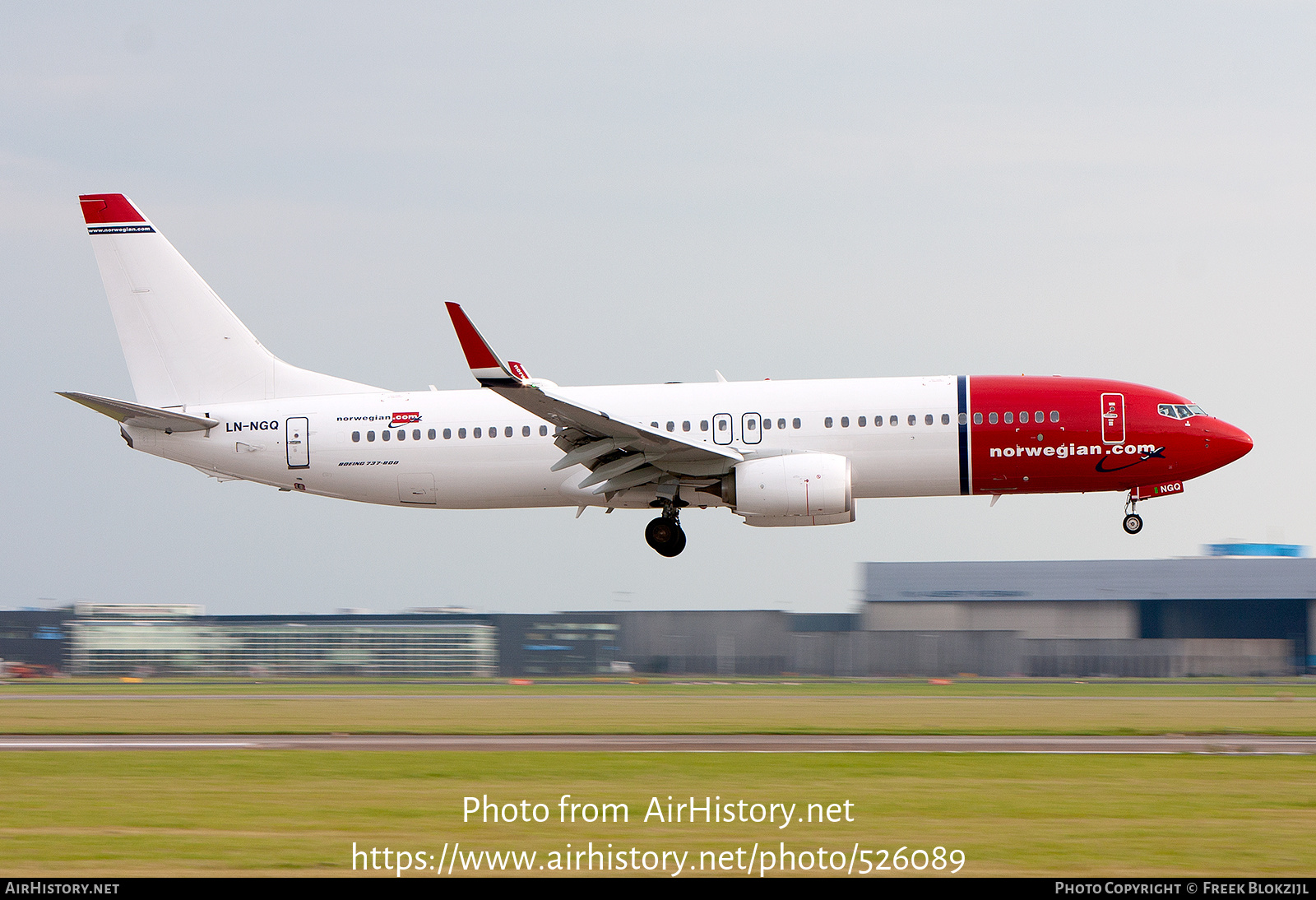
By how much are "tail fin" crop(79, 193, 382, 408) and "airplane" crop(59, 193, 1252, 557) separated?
108 mm

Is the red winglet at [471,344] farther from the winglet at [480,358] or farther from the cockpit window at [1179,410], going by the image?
the cockpit window at [1179,410]

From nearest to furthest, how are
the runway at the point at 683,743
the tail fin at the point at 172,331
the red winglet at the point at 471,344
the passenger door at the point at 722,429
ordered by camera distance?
the runway at the point at 683,743 → the red winglet at the point at 471,344 → the passenger door at the point at 722,429 → the tail fin at the point at 172,331

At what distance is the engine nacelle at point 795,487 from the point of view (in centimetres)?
3538

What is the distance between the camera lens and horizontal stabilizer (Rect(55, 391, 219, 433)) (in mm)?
38094

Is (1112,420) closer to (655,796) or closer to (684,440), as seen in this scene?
(684,440)

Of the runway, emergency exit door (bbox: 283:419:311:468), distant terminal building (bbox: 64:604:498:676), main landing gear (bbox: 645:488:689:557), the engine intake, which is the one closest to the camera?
the runway

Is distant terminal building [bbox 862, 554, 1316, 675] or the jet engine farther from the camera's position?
distant terminal building [bbox 862, 554, 1316, 675]

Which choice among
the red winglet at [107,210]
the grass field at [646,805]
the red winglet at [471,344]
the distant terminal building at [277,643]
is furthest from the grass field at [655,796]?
the distant terminal building at [277,643]

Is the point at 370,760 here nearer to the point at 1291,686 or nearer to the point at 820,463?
the point at 820,463

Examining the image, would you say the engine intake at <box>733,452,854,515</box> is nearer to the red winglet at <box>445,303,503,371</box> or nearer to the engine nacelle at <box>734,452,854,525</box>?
the engine nacelle at <box>734,452,854,525</box>

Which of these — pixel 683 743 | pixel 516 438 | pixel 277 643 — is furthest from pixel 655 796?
pixel 277 643

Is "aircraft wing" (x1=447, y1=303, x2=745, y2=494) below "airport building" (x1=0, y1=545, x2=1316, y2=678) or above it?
above

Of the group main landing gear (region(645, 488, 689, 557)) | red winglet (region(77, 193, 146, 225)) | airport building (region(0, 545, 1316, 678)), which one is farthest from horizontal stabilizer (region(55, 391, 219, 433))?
airport building (region(0, 545, 1316, 678))

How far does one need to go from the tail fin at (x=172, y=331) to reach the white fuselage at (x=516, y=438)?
71 cm
